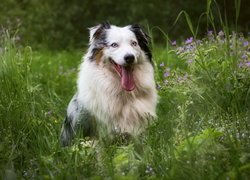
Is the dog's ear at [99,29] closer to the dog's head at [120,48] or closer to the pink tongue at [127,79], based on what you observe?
the dog's head at [120,48]

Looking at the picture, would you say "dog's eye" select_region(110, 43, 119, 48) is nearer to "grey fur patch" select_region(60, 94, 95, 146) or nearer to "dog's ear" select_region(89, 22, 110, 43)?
"dog's ear" select_region(89, 22, 110, 43)

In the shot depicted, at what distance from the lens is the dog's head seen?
16.4ft

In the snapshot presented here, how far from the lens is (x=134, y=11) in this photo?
18.0 meters

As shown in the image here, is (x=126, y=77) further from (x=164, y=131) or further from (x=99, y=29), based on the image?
(x=164, y=131)

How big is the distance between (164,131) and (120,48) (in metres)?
1.03

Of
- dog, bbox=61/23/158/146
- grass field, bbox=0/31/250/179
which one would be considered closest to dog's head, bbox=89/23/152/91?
dog, bbox=61/23/158/146

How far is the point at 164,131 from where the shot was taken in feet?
13.9

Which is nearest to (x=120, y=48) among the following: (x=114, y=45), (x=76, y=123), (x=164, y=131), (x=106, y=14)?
(x=114, y=45)

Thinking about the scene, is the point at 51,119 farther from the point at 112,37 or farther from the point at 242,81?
the point at 242,81

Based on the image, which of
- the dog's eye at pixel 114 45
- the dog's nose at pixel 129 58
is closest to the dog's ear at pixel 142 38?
the dog's eye at pixel 114 45

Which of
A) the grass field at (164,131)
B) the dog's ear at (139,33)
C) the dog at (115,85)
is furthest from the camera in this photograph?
the dog's ear at (139,33)

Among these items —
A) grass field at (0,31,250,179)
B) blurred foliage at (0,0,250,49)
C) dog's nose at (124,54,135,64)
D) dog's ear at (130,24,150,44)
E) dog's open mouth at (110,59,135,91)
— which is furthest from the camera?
blurred foliage at (0,0,250,49)

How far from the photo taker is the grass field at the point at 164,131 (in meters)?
3.53

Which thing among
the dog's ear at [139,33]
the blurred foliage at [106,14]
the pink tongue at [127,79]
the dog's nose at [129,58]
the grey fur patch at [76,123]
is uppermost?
the dog's ear at [139,33]
